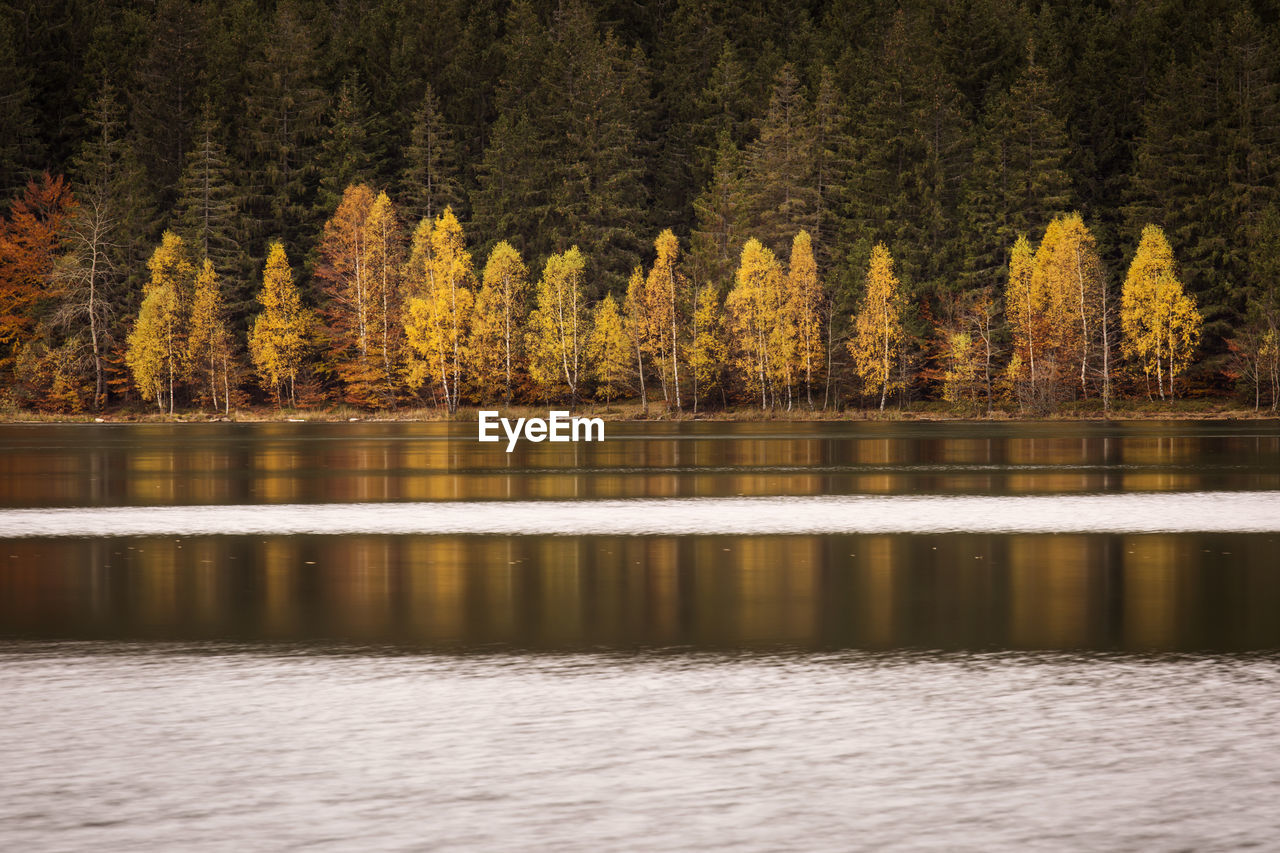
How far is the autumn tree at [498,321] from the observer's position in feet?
323

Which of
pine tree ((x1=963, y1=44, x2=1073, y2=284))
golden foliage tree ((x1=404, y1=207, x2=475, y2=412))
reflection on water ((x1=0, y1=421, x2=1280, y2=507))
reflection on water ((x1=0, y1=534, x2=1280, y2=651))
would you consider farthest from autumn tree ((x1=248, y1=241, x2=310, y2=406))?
reflection on water ((x1=0, y1=534, x2=1280, y2=651))

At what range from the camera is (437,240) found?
9975 cm

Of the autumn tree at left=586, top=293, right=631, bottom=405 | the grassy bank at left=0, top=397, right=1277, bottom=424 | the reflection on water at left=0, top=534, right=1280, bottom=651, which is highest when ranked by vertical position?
the autumn tree at left=586, top=293, right=631, bottom=405

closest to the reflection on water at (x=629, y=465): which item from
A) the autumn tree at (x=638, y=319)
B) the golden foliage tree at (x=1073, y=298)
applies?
the golden foliage tree at (x=1073, y=298)

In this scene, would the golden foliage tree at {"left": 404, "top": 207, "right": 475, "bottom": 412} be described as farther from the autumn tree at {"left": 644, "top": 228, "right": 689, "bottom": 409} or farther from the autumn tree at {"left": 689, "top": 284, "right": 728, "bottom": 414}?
the autumn tree at {"left": 689, "top": 284, "right": 728, "bottom": 414}

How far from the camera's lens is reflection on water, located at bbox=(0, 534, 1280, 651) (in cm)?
1317

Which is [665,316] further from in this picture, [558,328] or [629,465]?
[629,465]

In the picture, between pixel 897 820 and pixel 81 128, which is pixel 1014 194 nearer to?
pixel 81 128

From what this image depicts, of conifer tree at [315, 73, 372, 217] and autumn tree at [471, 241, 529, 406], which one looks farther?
conifer tree at [315, 73, 372, 217]

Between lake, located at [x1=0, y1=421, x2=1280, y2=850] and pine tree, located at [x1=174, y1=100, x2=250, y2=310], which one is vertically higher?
pine tree, located at [x1=174, y1=100, x2=250, y2=310]

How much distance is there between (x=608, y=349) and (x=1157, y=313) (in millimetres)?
33392

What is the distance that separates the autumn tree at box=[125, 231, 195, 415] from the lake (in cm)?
7331

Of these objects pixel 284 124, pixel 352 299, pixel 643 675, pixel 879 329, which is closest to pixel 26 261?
pixel 284 124

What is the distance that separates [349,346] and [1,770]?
3750 inches
